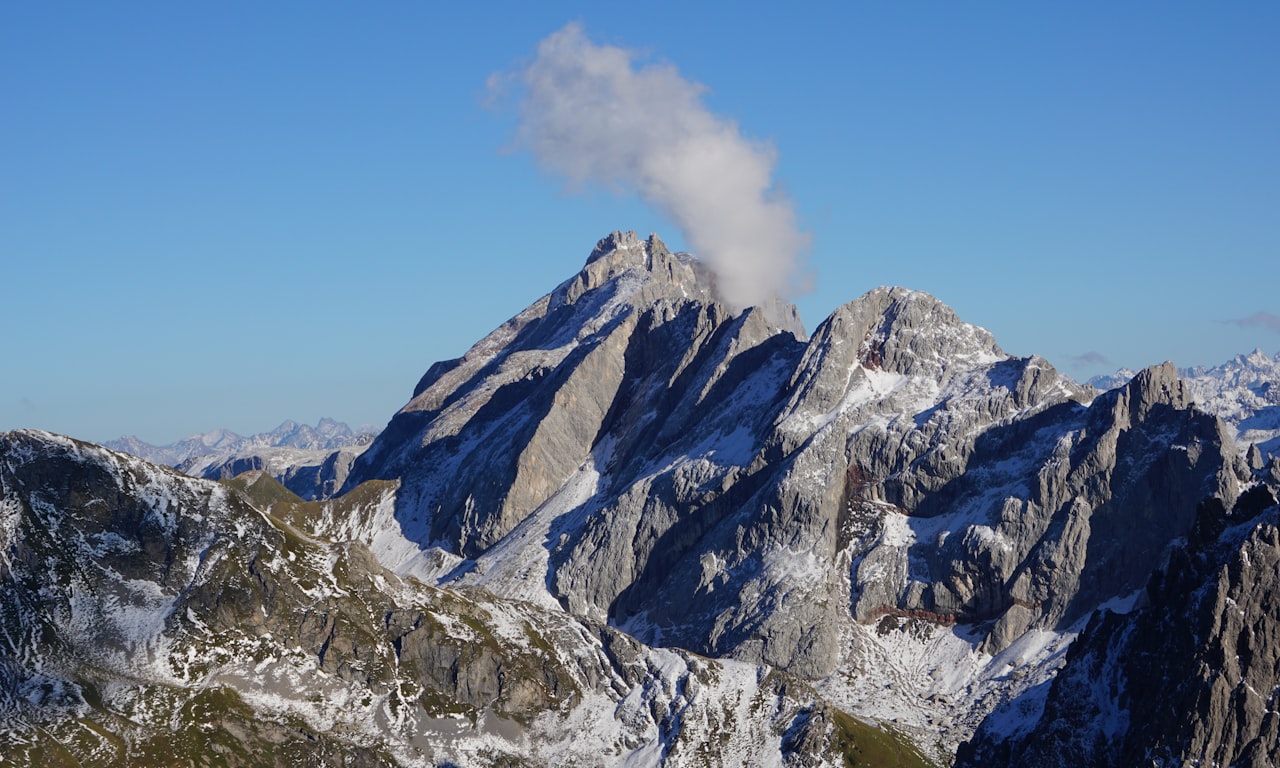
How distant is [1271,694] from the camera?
178875 millimetres

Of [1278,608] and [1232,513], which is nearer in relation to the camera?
[1278,608]

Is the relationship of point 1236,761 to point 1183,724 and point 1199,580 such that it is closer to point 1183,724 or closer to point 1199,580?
point 1183,724

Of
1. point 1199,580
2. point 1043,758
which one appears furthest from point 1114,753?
point 1199,580

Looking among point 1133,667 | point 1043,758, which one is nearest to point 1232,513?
point 1133,667

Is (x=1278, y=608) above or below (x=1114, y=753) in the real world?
above

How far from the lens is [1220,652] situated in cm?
18288

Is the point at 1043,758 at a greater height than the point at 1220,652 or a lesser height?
lesser

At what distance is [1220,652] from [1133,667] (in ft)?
46.2

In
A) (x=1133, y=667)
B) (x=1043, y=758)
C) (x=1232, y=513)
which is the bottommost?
(x=1043, y=758)

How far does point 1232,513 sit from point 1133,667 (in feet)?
75.9

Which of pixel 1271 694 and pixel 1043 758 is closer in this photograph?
pixel 1271 694

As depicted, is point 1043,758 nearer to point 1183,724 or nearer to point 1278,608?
point 1183,724

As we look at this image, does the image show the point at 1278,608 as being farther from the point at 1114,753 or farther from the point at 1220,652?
the point at 1114,753

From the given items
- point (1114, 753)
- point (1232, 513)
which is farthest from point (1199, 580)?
point (1114, 753)
